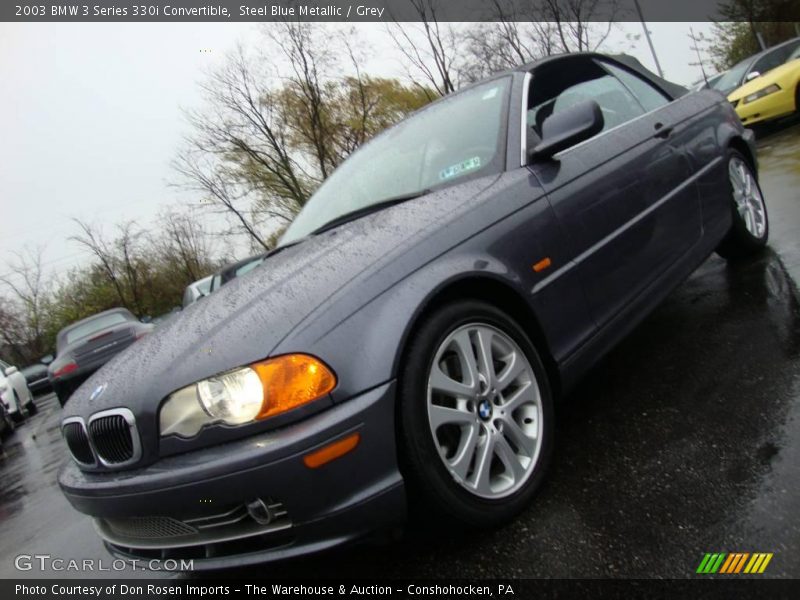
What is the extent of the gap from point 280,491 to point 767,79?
1182 cm

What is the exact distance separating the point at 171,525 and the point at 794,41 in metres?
14.8

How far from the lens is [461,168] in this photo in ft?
8.78

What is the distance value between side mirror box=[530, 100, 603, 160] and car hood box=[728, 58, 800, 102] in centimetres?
989

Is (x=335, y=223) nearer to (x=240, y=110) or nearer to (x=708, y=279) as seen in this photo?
(x=708, y=279)

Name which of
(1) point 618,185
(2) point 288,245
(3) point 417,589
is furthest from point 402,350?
(1) point 618,185

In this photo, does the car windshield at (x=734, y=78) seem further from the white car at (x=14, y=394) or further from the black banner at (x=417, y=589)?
the white car at (x=14, y=394)

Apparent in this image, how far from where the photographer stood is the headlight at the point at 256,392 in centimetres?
172

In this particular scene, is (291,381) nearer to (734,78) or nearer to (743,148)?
(743,148)

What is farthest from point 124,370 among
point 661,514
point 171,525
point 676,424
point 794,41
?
point 794,41

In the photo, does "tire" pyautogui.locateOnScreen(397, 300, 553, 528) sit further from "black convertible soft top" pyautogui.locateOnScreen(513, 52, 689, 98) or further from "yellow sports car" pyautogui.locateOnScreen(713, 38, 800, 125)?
"yellow sports car" pyautogui.locateOnScreen(713, 38, 800, 125)

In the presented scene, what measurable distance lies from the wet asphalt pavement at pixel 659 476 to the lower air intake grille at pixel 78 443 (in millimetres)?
605

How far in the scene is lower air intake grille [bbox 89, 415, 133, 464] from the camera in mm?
1910

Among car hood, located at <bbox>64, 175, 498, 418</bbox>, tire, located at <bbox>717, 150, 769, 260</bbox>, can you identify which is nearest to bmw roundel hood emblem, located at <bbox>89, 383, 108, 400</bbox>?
car hood, located at <bbox>64, 175, 498, 418</bbox>

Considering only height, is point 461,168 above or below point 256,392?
above
